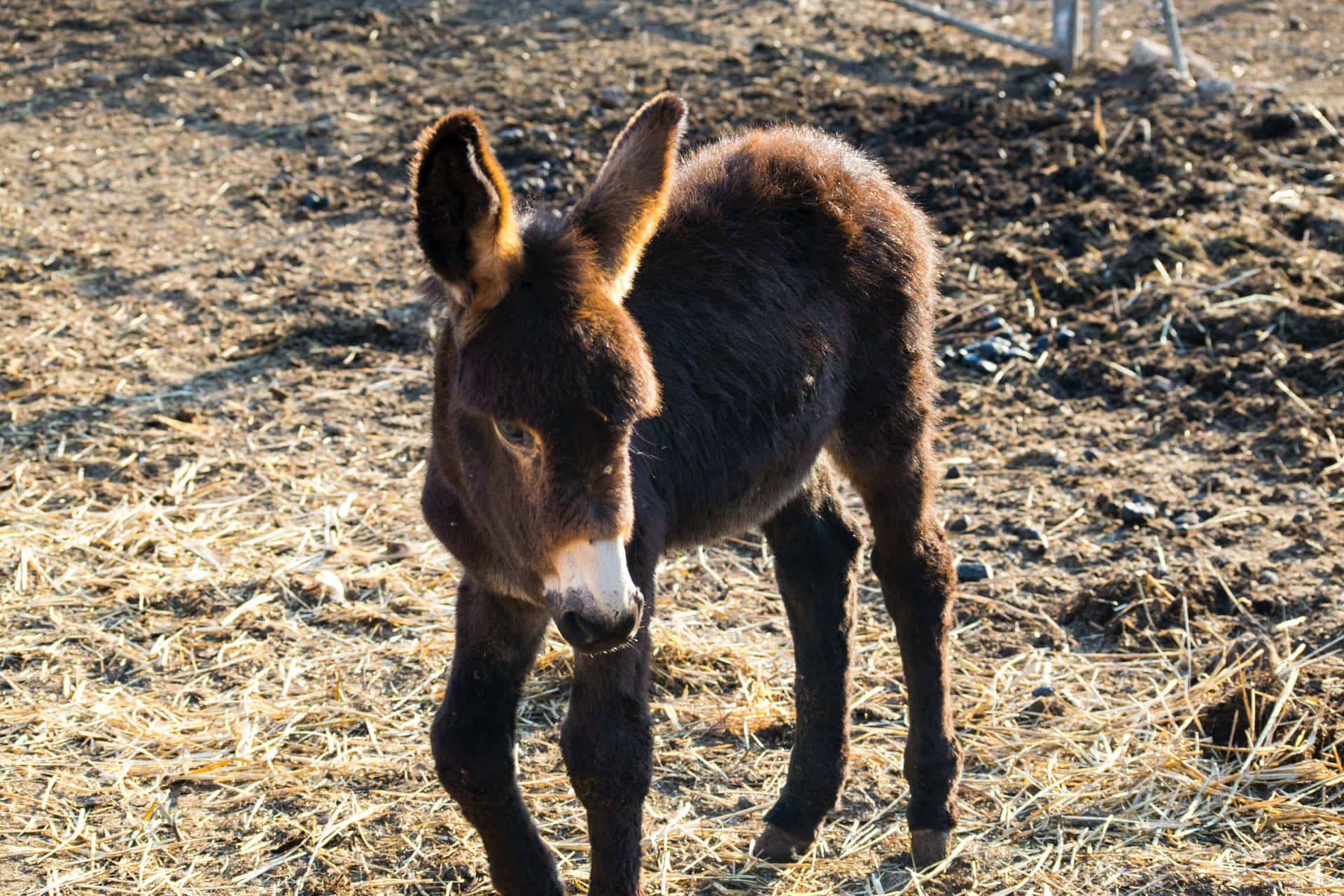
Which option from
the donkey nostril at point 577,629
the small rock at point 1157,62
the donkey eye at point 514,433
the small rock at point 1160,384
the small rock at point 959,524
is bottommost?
the small rock at point 959,524

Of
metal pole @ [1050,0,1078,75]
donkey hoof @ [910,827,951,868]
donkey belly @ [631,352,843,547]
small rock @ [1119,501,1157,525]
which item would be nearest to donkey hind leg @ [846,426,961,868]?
donkey hoof @ [910,827,951,868]

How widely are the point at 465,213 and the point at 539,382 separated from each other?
46 centimetres

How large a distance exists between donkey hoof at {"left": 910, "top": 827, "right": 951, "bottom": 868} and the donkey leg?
47.5 inches

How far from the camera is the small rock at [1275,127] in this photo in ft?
31.0

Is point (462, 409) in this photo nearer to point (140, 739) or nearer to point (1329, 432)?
point (140, 739)

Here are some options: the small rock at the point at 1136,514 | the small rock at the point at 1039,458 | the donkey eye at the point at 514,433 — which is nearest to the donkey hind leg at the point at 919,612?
the donkey eye at the point at 514,433

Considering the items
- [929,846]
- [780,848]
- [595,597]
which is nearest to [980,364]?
[929,846]

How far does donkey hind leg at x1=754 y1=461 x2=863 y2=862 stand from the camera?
4293 mm

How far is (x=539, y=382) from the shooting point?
2941 millimetres

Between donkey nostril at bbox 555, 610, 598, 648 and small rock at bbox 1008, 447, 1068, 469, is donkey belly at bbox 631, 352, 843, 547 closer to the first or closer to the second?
donkey nostril at bbox 555, 610, 598, 648

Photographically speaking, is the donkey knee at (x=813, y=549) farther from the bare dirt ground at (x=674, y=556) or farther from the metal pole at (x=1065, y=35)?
the metal pole at (x=1065, y=35)

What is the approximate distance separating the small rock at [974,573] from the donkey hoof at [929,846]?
5.44 ft

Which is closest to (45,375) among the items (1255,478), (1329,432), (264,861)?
(264,861)

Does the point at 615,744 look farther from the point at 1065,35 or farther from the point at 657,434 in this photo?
the point at 1065,35
